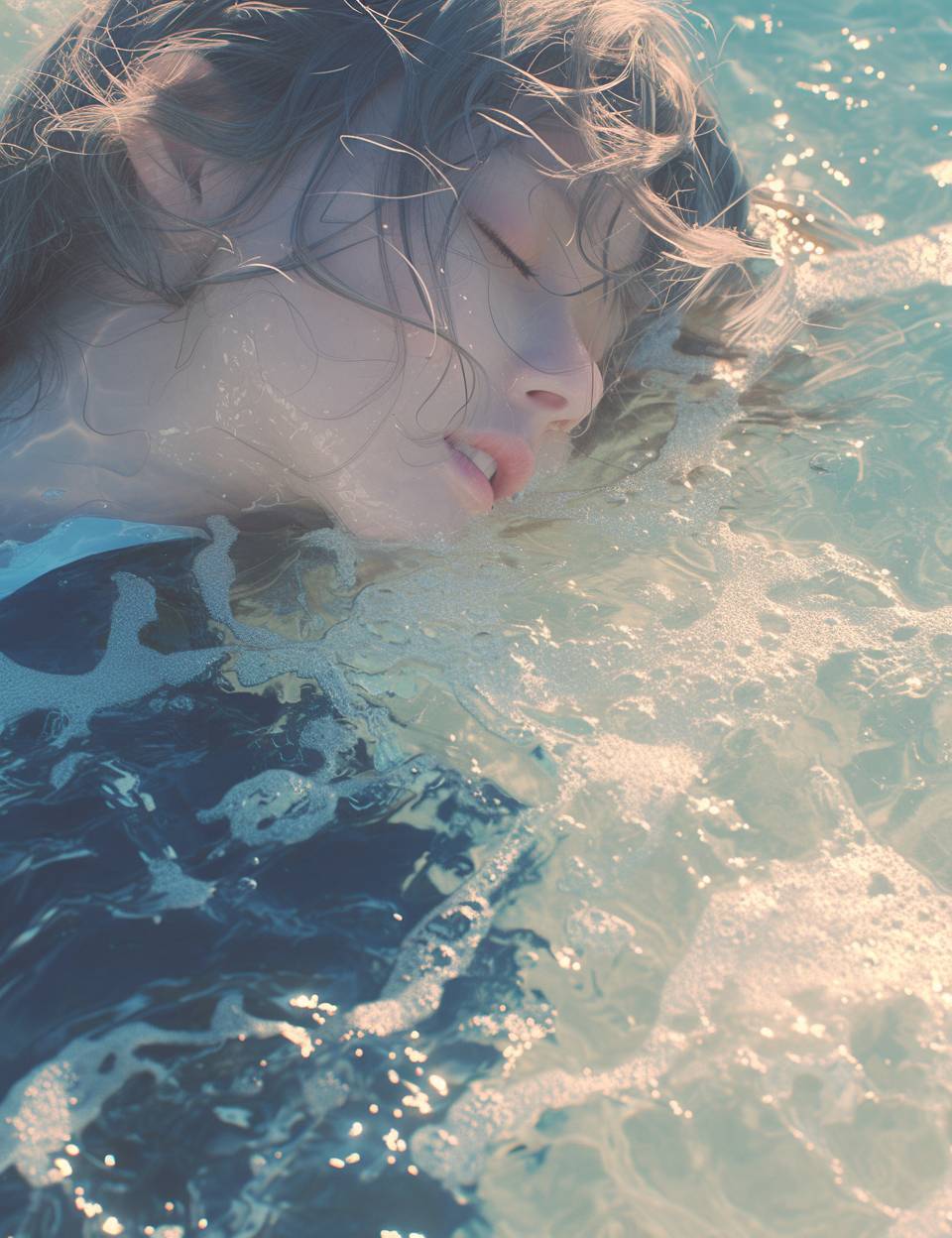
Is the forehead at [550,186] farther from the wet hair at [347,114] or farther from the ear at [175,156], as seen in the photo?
the ear at [175,156]

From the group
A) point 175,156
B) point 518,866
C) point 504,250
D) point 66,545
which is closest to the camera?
point 518,866

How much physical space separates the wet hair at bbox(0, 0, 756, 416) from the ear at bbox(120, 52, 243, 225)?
10 millimetres

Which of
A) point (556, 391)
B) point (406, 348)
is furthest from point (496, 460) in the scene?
point (406, 348)

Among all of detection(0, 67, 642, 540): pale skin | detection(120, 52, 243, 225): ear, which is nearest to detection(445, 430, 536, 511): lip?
detection(0, 67, 642, 540): pale skin

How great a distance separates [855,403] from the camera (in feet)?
9.46

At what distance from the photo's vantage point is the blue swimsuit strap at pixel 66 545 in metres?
2.13

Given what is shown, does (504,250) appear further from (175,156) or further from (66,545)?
(66,545)

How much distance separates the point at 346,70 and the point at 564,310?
1.84 feet

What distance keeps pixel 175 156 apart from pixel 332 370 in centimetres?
50

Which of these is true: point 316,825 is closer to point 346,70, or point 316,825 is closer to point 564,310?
point 564,310

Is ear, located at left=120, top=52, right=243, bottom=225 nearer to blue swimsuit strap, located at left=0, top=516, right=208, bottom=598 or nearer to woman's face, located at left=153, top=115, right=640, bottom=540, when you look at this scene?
woman's face, located at left=153, top=115, right=640, bottom=540

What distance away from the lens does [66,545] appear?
7.13 ft

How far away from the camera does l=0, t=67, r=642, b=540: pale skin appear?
196 cm

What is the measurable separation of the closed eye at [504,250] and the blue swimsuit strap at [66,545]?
0.86m
